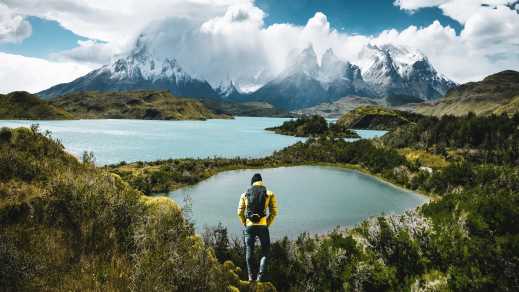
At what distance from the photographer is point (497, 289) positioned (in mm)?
11617

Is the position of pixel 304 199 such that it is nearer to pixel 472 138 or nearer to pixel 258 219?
pixel 258 219

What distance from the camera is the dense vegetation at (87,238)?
8.47 m

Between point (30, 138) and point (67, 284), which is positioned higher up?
point (30, 138)

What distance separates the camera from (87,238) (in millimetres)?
10641

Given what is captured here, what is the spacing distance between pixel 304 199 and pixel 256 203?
1170 inches

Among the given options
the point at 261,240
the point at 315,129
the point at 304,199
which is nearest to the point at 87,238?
the point at 261,240

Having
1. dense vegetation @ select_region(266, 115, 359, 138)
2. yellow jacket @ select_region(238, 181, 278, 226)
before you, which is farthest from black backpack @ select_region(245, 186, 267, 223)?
dense vegetation @ select_region(266, 115, 359, 138)

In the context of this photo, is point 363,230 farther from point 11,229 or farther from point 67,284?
point 11,229

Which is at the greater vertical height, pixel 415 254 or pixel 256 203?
pixel 256 203

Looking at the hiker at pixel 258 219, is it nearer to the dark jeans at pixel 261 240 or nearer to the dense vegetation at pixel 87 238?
the dark jeans at pixel 261 240

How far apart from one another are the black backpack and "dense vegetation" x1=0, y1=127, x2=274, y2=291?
1.88 m

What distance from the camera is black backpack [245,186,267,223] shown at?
1216cm

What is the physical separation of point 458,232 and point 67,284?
13.2 meters

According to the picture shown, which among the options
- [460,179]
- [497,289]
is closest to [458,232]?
[497,289]
